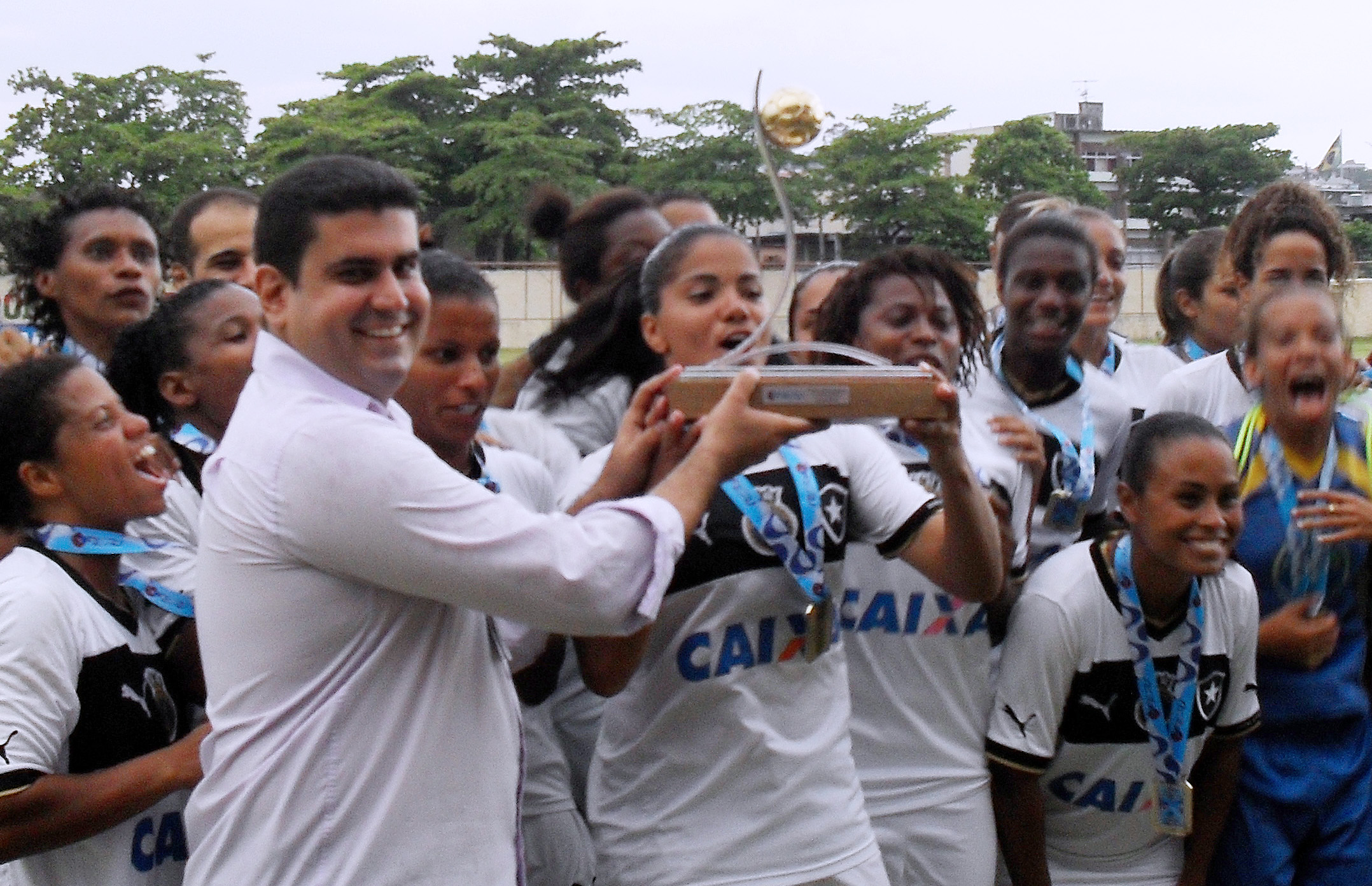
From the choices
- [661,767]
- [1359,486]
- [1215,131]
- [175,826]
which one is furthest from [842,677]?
[1215,131]

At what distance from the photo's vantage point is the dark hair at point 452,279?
2.85m

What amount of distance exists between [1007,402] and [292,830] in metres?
2.15

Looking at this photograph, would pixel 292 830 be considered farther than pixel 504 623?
No

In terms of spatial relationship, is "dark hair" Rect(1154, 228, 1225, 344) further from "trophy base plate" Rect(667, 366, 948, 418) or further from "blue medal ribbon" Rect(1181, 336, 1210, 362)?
"trophy base plate" Rect(667, 366, 948, 418)

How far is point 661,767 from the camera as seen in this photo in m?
2.59

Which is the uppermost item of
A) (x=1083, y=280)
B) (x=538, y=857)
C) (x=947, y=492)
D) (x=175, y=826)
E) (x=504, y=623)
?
(x=1083, y=280)

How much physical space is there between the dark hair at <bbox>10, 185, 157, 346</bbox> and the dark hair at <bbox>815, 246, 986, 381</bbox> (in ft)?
6.79

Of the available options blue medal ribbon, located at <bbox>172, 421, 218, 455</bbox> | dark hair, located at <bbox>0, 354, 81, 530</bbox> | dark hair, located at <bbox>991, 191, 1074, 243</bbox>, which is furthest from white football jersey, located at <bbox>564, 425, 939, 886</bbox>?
dark hair, located at <bbox>991, 191, 1074, 243</bbox>

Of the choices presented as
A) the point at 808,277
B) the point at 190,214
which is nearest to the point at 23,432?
the point at 190,214

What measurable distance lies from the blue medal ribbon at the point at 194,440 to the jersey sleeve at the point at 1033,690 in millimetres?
1799

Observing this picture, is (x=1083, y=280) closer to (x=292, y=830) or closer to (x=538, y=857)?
→ (x=538, y=857)

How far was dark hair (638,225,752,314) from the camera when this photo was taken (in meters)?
2.91

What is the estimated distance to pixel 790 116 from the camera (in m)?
2.34

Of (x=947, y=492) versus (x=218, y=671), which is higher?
(x=947, y=492)
